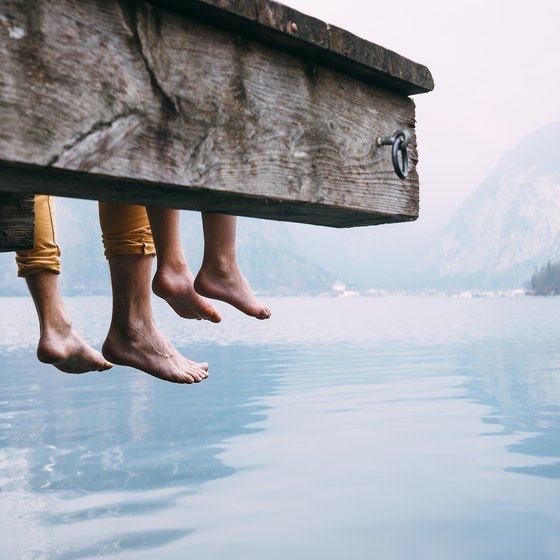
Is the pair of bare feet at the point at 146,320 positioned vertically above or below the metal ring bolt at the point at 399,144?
below

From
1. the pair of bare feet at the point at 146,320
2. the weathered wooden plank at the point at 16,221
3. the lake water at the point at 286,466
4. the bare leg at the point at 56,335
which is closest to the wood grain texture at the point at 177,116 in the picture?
the weathered wooden plank at the point at 16,221

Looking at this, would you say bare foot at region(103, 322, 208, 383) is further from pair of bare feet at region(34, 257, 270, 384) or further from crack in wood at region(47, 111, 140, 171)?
crack in wood at region(47, 111, 140, 171)

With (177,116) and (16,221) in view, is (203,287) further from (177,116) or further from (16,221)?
(177,116)

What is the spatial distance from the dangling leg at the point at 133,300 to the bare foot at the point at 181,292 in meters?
0.10

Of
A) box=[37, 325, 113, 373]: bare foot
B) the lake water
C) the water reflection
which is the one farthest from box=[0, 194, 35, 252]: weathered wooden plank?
the water reflection

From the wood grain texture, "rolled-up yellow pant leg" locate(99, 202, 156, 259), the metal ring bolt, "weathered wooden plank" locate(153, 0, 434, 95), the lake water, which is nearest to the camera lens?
the wood grain texture

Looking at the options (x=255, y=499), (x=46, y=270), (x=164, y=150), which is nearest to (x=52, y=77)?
(x=164, y=150)

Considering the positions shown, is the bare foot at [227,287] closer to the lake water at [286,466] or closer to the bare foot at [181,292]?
the bare foot at [181,292]

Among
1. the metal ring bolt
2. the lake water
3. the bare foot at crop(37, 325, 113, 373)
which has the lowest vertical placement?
the lake water

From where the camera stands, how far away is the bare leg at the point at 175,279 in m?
2.73

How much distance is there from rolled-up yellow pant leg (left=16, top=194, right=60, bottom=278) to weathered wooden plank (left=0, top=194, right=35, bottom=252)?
1.80ft

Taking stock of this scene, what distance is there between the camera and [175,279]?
119 inches

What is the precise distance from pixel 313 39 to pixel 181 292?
5.51ft

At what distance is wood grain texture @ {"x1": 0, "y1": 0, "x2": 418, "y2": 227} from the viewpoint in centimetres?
122
